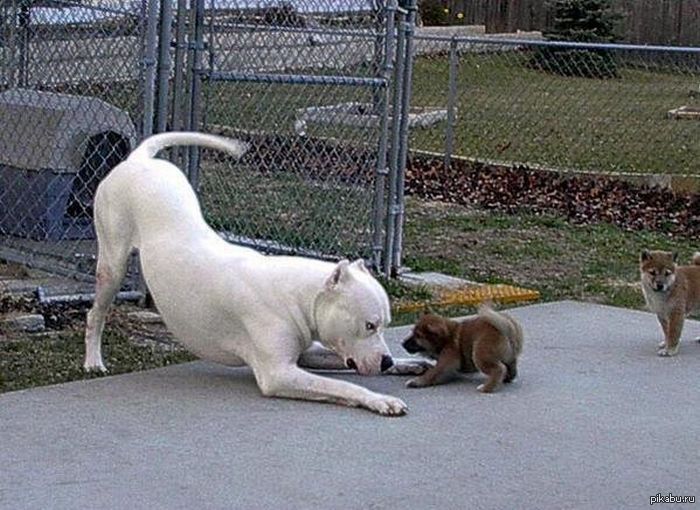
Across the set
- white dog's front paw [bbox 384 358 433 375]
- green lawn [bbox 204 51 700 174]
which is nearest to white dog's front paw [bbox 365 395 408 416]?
white dog's front paw [bbox 384 358 433 375]

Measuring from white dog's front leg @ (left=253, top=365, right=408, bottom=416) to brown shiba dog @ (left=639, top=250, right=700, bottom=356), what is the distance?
1782 mm

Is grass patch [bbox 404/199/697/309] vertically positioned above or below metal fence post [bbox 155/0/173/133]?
below

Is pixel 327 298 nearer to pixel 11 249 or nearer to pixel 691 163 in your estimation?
pixel 11 249

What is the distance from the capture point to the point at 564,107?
17.5 m

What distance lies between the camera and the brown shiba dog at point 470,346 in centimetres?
618

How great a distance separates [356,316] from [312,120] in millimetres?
4781

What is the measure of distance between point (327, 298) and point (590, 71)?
11016mm

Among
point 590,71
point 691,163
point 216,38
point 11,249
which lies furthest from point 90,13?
point 590,71

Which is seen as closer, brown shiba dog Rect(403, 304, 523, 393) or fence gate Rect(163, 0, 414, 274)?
brown shiba dog Rect(403, 304, 523, 393)

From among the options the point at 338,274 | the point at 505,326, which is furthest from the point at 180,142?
the point at 505,326

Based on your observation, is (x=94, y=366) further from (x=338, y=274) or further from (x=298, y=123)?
(x=298, y=123)

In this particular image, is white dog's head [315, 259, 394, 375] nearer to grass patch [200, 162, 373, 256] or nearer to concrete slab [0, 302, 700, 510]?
concrete slab [0, 302, 700, 510]

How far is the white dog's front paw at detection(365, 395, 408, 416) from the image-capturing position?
5.71 meters

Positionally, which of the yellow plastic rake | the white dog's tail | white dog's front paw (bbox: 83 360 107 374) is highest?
the white dog's tail
